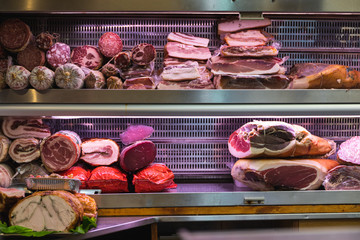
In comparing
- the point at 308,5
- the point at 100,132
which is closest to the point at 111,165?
the point at 100,132

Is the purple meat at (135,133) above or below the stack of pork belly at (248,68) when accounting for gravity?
below

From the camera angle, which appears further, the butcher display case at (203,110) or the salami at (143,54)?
the salami at (143,54)

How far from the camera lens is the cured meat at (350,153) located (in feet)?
9.69

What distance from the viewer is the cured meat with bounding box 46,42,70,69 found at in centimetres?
299

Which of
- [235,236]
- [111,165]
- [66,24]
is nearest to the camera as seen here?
[235,236]

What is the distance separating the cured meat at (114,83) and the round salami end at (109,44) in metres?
0.28

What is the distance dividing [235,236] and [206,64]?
7.25 feet

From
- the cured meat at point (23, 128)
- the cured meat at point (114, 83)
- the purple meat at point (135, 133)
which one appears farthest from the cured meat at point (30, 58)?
the purple meat at point (135, 133)

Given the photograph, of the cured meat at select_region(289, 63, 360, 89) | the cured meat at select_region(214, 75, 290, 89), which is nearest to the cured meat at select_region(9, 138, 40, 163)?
the cured meat at select_region(214, 75, 290, 89)

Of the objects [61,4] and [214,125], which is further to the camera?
[214,125]

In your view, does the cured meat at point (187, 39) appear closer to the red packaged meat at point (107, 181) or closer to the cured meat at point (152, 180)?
the cured meat at point (152, 180)

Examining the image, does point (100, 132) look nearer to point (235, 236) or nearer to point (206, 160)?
point (206, 160)

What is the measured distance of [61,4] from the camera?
111 inches

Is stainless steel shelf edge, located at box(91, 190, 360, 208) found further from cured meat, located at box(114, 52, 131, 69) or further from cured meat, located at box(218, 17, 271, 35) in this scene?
cured meat, located at box(218, 17, 271, 35)
